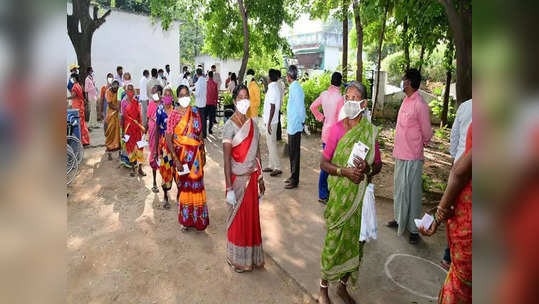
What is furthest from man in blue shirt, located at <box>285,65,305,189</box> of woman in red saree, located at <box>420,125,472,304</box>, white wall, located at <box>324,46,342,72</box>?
white wall, located at <box>324,46,342,72</box>

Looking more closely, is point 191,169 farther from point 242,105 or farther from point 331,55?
Result: point 331,55

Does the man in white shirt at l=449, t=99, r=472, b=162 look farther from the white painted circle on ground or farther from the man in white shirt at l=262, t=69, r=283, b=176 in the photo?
the man in white shirt at l=262, t=69, r=283, b=176

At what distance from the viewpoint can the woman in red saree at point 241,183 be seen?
12.7ft

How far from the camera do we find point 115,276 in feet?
12.7

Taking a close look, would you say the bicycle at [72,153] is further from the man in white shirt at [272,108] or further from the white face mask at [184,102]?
the man in white shirt at [272,108]

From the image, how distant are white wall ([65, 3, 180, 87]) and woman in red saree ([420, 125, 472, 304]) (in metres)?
19.2

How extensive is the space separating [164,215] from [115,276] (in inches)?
64.9

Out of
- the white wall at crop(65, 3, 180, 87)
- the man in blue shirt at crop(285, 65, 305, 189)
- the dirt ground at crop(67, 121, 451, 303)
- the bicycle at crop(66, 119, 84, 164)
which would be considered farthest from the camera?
the white wall at crop(65, 3, 180, 87)

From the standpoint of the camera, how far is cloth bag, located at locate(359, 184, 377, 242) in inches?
130
